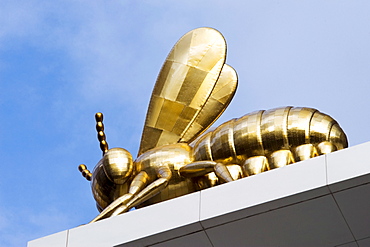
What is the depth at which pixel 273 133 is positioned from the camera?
32.0 feet

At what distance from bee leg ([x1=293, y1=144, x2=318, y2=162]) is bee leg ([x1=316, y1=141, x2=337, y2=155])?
0.17 ft

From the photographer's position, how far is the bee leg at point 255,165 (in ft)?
31.6

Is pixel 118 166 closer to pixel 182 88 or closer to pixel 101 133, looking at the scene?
pixel 101 133

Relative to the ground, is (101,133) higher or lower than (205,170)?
higher

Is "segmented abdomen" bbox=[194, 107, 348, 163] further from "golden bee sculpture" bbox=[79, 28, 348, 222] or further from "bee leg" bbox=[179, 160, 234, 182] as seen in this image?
"bee leg" bbox=[179, 160, 234, 182]

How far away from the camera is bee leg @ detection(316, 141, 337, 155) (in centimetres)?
947

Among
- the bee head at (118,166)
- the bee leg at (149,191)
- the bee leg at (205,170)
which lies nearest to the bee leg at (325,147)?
the bee leg at (205,170)

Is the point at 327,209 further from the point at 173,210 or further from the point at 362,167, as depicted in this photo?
the point at 173,210

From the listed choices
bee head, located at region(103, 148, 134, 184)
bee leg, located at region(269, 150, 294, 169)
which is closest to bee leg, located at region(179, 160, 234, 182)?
bee leg, located at region(269, 150, 294, 169)

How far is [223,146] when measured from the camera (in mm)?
9992

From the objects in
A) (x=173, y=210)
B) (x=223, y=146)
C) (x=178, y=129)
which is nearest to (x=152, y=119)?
(x=178, y=129)

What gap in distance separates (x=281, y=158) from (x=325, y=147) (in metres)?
0.48

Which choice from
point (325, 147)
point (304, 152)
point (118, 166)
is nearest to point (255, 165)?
point (304, 152)

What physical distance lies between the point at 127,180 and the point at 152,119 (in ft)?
3.36
